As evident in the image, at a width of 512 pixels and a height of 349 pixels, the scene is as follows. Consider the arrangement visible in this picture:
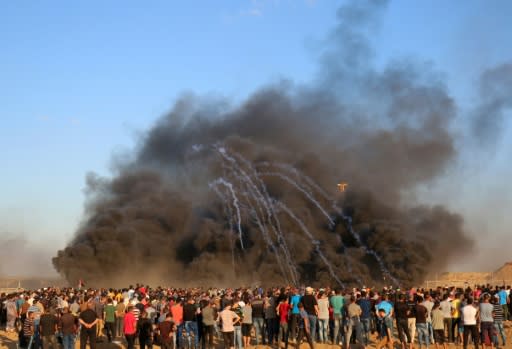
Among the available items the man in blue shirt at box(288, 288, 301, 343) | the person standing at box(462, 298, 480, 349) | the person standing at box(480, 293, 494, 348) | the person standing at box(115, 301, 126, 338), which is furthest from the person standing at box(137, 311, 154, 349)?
the person standing at box(480, 293, 494, 348)

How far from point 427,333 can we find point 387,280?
44.2 meters

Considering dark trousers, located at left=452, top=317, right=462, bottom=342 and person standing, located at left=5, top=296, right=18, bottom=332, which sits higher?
person standing, located at left=5, top=296, right=18, bottom=332

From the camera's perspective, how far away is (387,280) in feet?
220

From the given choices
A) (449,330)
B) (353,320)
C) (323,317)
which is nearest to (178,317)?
(323,317)

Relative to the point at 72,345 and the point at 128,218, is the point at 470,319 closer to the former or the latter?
the point at 72,345

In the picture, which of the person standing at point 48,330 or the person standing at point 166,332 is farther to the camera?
the person standing at point 48,330

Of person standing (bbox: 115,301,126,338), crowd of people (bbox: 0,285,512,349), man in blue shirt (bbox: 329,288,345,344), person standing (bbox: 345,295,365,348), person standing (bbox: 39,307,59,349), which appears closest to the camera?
→ person standing (bbox: 39,307,59,349)

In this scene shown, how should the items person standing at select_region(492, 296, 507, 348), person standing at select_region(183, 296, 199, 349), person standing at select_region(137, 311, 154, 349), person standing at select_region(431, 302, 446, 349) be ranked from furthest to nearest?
person standing at select_region(431, 302, 446, 349) → person standing at select_region(492, 296, 507, 348) → person standing at select_region(183, 296, 199, 349) → person standing at select_region(137, 311, 154, 349)

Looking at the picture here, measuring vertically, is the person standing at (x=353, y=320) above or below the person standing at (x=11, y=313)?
below

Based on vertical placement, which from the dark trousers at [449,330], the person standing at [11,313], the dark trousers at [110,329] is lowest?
the dark trousers at [449,330]

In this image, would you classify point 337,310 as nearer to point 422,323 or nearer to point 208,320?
point 422,323

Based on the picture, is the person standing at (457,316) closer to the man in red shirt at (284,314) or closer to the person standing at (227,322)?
the man in red shirt at (284,314)

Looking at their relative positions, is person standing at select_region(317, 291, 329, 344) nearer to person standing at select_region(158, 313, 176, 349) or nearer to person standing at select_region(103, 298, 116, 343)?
person standing at select_region(158, 313, 176, 349)

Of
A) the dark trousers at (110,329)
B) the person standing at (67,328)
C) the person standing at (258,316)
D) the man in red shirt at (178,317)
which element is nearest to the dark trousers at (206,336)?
the man in red shirt at (178,317)
